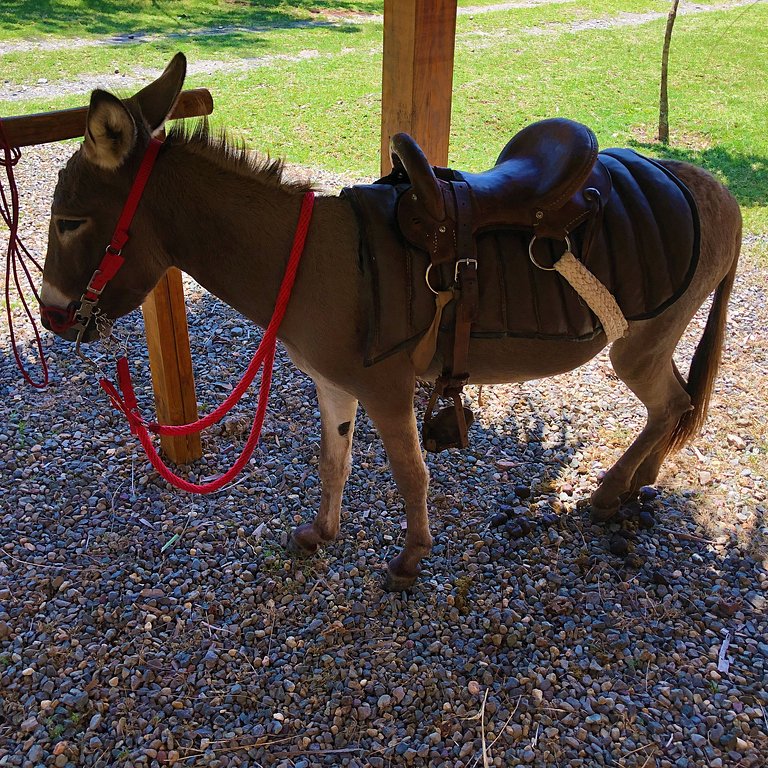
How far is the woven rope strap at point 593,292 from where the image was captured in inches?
100

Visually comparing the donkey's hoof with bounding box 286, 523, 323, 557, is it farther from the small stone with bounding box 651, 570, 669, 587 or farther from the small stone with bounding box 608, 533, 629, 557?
the small stone with bounding box 651, 570, 669, 587

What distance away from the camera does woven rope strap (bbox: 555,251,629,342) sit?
100 inches

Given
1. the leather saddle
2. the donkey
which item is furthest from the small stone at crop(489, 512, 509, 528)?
the leather saddle

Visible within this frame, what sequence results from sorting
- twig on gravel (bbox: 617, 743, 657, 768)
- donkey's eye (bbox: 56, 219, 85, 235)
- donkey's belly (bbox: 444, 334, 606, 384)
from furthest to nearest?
donkey's belly (bbox: 444, 334, 606, 384) < twig on gravel (bbox: 617, 743, 657, 768) < donkey's eye (bbox: 56, 219, 85, 235)

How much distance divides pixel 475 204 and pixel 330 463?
138 centimetres

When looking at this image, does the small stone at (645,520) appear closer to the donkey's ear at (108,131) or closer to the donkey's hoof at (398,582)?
the donkey's hoof at (398,582)

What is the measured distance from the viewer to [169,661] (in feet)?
9.16

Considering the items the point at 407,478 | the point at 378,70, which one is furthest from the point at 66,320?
the point at 378,70

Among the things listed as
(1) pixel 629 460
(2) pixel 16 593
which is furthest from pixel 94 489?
(1) pixel 629 460

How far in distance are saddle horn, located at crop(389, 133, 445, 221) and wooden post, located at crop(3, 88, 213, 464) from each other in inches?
41.9

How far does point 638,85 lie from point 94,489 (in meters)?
11.7

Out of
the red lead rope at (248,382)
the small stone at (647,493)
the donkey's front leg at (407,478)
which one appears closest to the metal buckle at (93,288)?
the red lead rope at (248,382)

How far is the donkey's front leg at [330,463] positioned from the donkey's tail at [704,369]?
1.67 metres

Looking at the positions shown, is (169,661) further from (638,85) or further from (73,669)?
(638,85)
